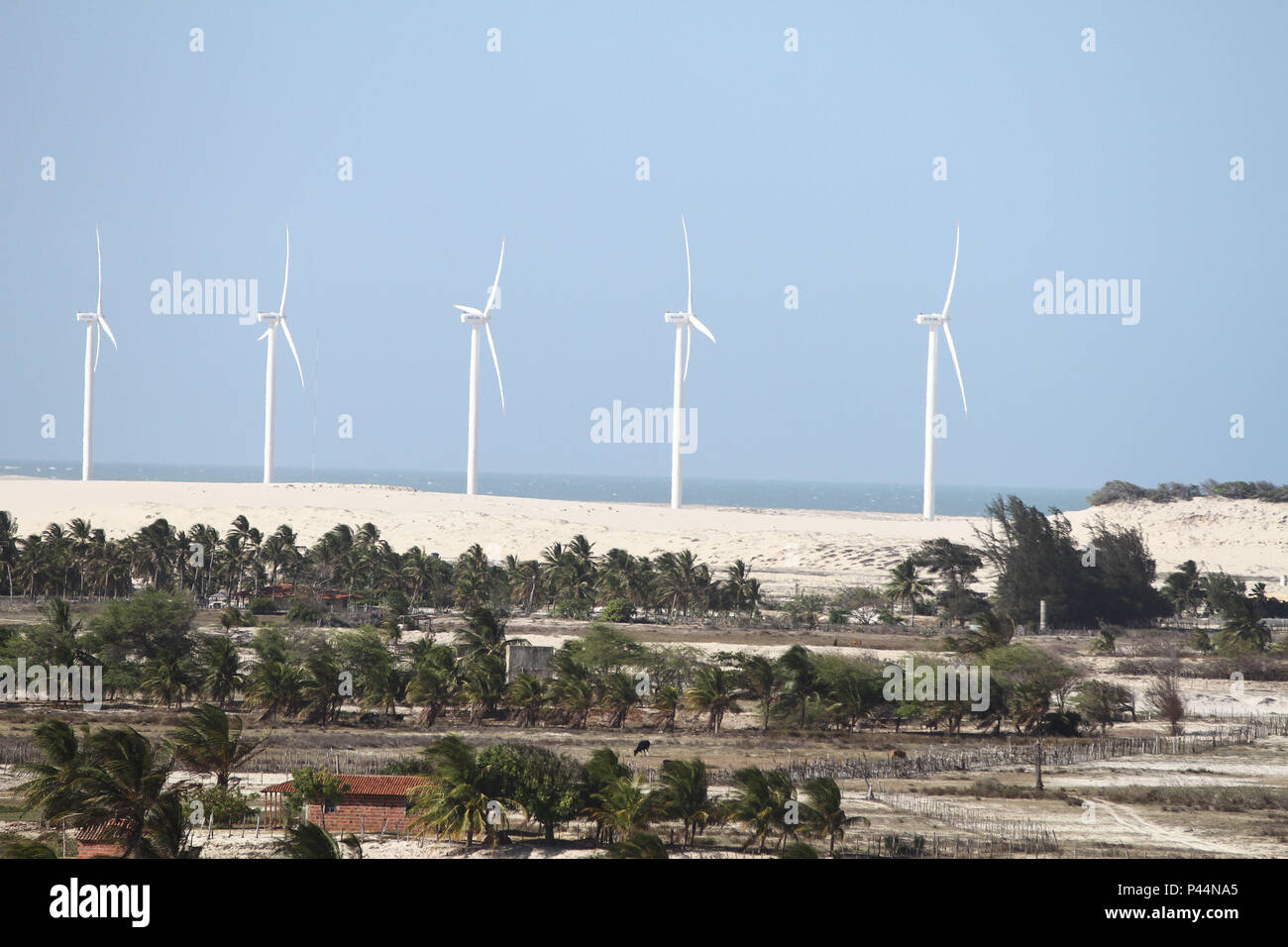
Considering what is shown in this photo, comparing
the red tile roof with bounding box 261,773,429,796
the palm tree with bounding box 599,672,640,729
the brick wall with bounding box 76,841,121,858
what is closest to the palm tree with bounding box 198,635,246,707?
the palm tree with bounding box 599,672,640,729

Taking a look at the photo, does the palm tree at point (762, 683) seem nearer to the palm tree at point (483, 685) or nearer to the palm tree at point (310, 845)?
the palm tree at point (483, 685)

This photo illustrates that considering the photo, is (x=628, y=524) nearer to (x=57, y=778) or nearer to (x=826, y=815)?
(x=826, y=815)

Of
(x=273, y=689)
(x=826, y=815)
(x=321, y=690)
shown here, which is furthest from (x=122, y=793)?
(x=321, y=690)

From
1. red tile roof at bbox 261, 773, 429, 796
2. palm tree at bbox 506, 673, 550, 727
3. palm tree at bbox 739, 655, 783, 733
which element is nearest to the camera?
red tile roof at bbox 261, 773, 429, 796

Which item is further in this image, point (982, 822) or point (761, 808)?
point (982, 822)

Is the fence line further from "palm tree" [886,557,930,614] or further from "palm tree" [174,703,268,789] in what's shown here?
"palm tree" [886,557,930,614]

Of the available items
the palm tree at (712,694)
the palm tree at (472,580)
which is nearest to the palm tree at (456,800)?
the palm tree at (712,694)

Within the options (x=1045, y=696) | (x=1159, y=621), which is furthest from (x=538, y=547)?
(x=1045, y=696)
